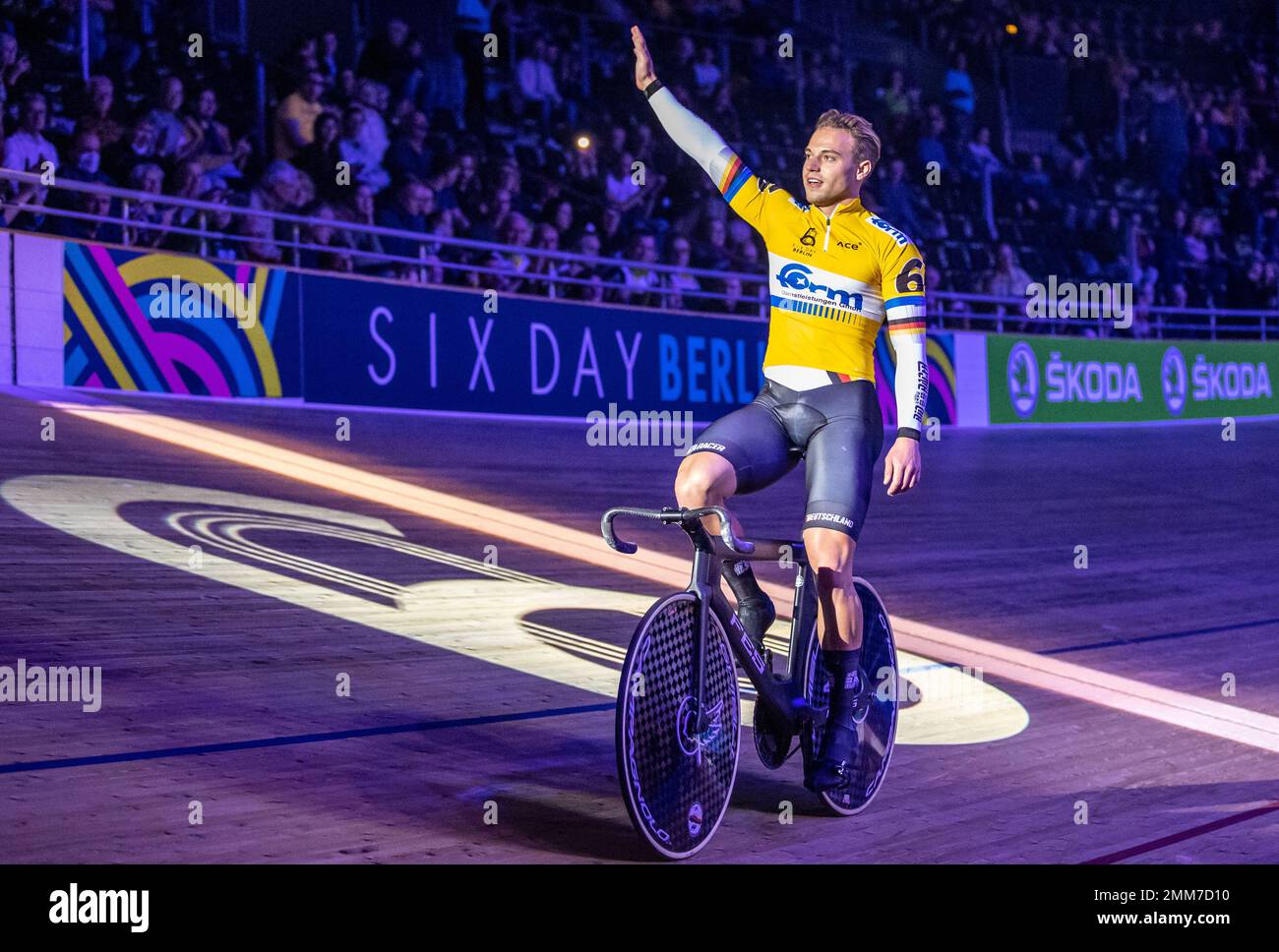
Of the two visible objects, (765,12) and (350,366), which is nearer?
(350,366)

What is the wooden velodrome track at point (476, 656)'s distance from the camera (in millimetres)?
3031

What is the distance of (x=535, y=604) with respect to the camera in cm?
527

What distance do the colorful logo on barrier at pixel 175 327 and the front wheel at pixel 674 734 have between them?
587 centimetres

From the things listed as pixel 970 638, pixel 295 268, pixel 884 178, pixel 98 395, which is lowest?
pixel 970 638

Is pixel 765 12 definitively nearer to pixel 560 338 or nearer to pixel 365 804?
pixel 560 338

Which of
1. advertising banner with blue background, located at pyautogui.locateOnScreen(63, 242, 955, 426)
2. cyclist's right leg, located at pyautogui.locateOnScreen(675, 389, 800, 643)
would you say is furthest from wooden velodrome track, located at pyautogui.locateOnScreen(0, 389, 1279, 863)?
cyclist's right leg, located at pyautogui.locateOnScreen(675, 389, 800, 643)

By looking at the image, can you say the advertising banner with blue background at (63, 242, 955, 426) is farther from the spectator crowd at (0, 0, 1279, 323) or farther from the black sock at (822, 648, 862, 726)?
the black sock at (822, 648, 862, 726)

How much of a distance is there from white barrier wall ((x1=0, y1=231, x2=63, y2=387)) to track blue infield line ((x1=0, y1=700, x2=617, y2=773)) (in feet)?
15.7

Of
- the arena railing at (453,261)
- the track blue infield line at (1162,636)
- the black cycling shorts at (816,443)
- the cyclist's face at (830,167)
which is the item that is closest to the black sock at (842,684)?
the black cycling shorts at (816,443)

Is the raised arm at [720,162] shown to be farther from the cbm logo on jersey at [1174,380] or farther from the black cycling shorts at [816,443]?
the cbm logo on jersey at [1174,380]

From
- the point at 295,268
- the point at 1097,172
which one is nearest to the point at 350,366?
the point at 295,268

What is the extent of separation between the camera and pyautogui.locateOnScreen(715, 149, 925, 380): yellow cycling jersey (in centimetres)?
333

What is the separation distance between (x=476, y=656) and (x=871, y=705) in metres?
1.42
